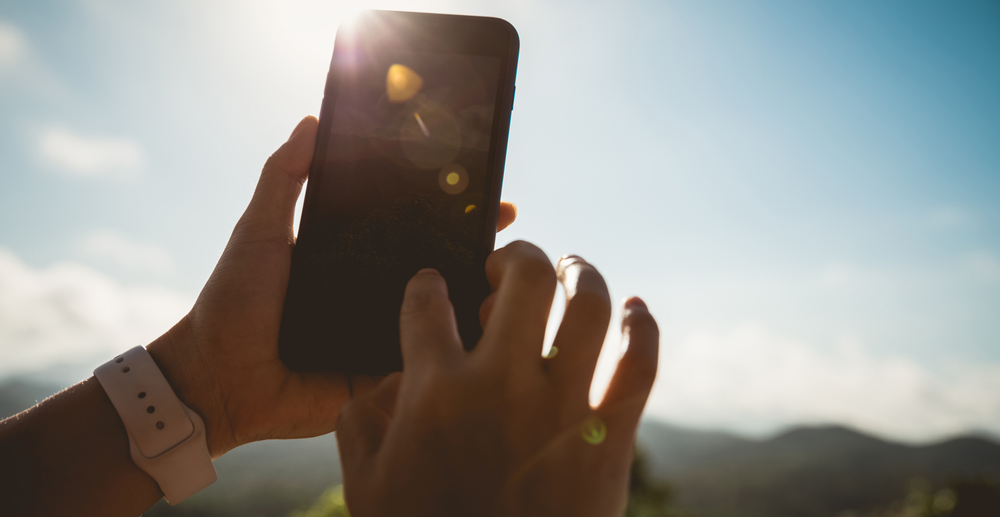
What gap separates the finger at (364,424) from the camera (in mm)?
890

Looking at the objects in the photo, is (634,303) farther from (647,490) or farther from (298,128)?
(647,490)

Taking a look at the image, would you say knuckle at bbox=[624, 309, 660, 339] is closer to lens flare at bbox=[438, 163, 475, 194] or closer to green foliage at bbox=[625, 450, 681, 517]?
lens flare at bbox=[438, 163, 475, 194]

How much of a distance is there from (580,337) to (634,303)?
37cm

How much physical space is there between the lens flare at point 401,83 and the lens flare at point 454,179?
46 centimetres

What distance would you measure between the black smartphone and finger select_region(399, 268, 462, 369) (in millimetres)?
657

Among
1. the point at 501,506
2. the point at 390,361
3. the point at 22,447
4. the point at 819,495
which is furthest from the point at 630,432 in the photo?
the point at 819,495

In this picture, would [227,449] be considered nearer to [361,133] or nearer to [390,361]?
[390,361]

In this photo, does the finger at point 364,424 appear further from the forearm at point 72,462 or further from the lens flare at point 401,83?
the lens flare at point 401,83

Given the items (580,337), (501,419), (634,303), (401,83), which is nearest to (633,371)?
(580,337)

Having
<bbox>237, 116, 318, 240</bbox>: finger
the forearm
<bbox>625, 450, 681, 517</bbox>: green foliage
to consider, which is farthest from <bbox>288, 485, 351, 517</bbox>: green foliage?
<bbox>237, 116, 318, 240</bbox>: finger

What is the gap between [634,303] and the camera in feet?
4.30

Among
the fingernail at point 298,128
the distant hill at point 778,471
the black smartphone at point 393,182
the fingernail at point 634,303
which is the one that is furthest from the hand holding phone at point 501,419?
the distant hill at point 778,471

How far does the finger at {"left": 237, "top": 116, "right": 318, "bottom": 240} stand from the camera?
2.13 meters

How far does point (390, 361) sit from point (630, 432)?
1.13 metres
